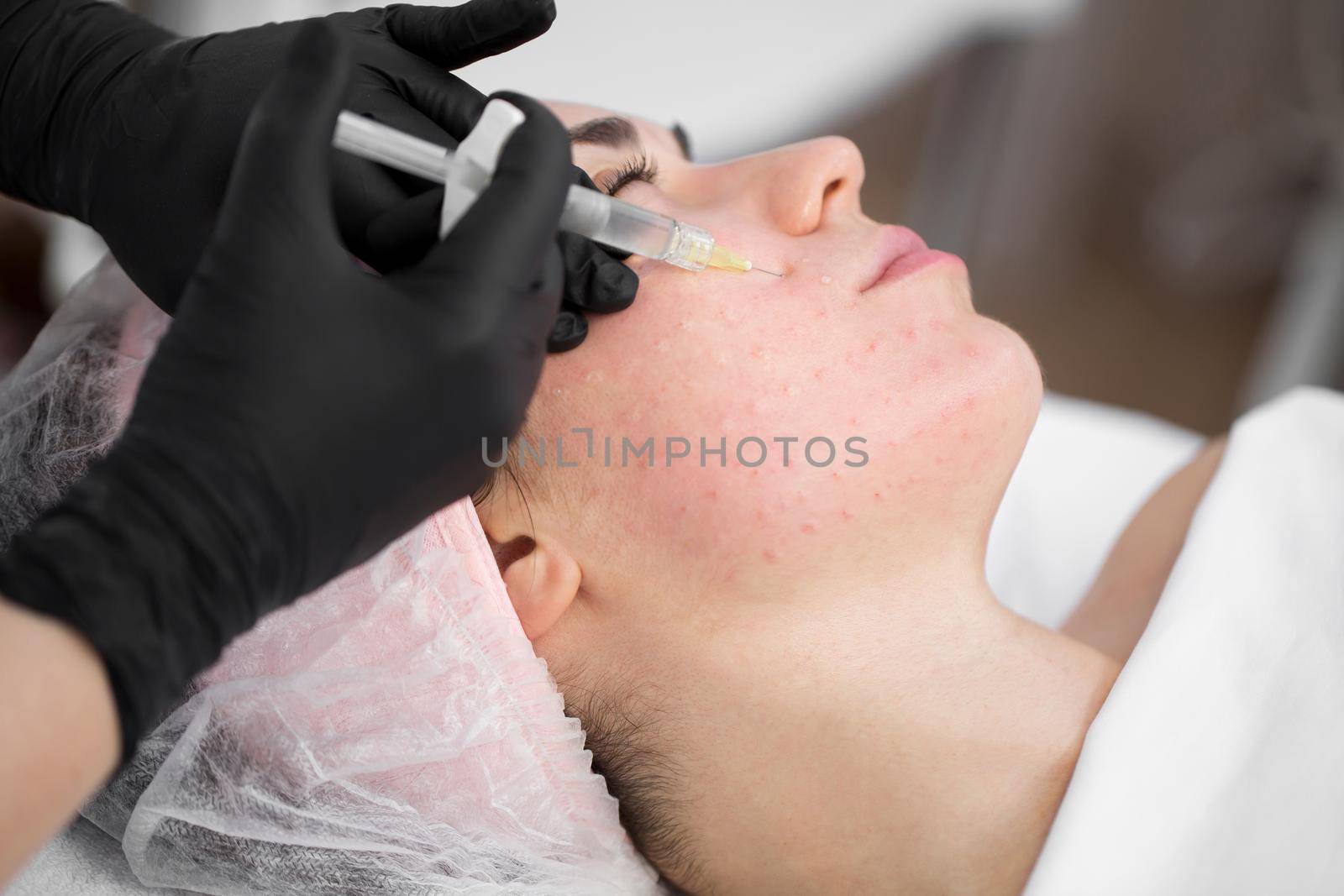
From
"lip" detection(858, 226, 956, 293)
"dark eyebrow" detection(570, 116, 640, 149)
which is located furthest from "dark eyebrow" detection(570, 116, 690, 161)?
"lip" detection(858, 226, 956, 293)

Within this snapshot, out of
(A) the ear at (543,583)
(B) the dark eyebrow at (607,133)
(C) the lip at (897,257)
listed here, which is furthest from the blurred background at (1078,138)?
(A) the ear at (543,583)

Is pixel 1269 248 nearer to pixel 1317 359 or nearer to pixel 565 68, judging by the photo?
pixel 1317 359

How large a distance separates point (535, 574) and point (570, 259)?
302mm

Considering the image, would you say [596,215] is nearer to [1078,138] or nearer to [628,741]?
[628,741]

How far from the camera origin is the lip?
97cm

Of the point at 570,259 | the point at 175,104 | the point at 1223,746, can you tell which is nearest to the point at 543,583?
the point at 570,259

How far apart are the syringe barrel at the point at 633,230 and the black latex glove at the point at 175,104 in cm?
4

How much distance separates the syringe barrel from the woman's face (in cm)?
5

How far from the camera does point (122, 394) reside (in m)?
0.94

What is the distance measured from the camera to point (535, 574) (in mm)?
927

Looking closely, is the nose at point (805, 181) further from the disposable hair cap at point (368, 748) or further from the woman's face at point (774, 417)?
the disposable hair cap at point (368, 748)

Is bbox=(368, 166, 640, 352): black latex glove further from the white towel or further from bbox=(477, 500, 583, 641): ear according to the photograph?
the white towel

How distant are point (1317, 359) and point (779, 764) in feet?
7.12

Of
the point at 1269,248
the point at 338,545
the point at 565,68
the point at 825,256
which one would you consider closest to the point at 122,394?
the point at 338,545
